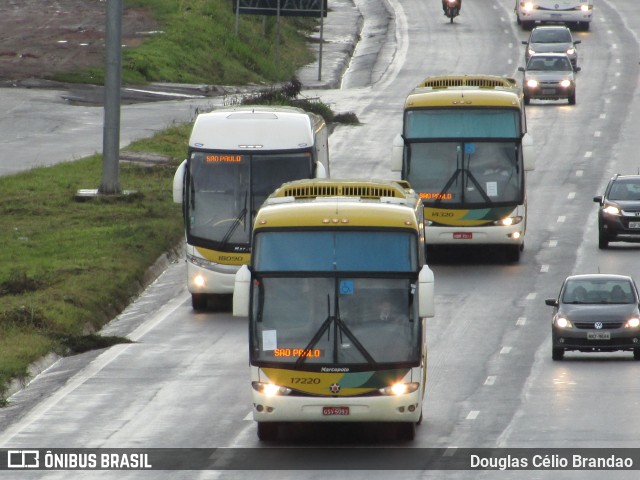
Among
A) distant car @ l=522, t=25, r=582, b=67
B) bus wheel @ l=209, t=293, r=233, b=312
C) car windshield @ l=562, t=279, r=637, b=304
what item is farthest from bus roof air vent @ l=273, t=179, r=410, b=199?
distant car @ l=522, t=25, r=582, b=67

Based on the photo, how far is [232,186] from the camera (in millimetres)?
31578

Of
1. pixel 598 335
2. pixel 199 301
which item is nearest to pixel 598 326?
pixel 598 335

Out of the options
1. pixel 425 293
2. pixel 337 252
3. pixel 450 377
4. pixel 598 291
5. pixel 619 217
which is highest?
pixel 337 252

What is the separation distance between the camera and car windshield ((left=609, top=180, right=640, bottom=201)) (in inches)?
1565

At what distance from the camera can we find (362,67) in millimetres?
77375

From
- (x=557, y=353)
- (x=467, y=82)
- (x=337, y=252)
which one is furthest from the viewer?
(x=467, y=82)

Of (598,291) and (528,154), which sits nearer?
(598,291)

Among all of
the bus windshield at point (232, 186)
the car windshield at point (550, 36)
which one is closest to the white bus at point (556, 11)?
the car windshield at point (550, 36)

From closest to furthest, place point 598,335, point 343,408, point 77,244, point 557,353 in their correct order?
point 343,408, point 598,335, point 557,353, point 77,244

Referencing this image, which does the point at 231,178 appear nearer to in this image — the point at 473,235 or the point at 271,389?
the point at 473,235

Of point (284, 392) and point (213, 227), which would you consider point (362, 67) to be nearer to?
point (213, 227)

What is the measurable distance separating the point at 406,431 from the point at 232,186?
11082mm

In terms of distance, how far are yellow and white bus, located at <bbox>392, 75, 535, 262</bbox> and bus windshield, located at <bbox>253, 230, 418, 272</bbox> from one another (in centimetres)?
1623

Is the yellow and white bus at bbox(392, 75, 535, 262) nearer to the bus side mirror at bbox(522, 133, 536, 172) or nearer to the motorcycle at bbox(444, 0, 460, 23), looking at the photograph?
the bus side mirror at bbox(522, 133, 536, 172)
